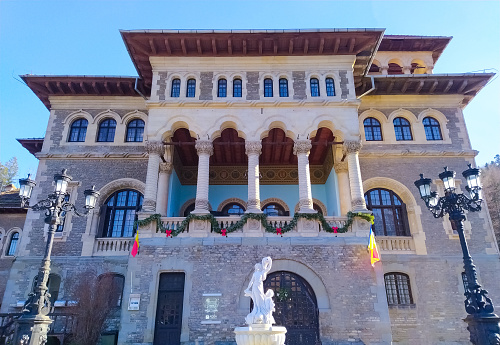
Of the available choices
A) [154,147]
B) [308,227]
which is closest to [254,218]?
[308,227]

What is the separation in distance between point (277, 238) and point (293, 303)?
2.68 metres

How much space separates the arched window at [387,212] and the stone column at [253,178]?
6.79 m

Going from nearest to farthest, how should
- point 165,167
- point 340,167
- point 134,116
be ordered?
point 165,167, point 340,167, point 134,116

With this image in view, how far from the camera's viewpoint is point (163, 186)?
18.5 metres

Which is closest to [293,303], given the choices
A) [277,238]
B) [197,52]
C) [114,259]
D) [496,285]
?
[277,238]

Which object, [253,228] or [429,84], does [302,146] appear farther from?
[429,84]

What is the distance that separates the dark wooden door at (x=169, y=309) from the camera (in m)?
14.1

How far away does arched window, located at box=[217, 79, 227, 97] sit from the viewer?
18.4 meters

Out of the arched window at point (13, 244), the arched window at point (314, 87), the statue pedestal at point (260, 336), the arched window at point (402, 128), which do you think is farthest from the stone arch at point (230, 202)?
the arched window at point (13, 244)

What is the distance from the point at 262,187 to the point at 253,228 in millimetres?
7213

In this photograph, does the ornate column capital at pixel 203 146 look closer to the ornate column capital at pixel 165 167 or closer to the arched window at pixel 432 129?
the ornate column capital at pixel 165 167

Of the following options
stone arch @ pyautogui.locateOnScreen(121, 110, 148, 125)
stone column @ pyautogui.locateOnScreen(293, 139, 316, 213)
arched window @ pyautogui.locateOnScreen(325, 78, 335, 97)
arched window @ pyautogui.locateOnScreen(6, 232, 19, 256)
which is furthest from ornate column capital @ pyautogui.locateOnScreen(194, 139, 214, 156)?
arched window @ pyautogui.locateOnScreen(6, 232, 19, 256)

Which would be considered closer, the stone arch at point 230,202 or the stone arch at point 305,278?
the stone arch at point 305,278

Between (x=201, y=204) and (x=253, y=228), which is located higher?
(x=201, y=204)
